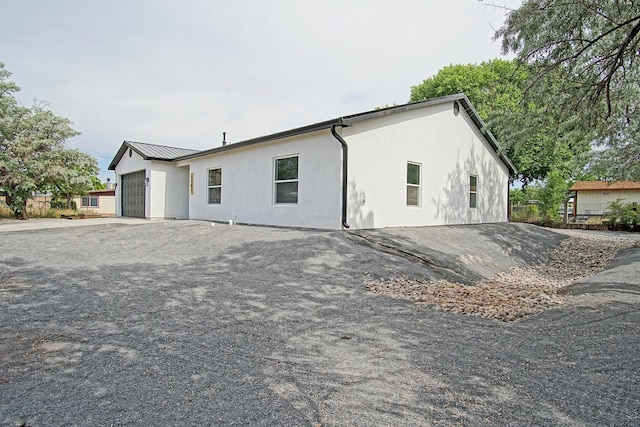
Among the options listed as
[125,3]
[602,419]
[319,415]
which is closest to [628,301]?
[602,419]

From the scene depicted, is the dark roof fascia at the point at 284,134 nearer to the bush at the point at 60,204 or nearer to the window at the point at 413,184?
the window at the point at 413,184

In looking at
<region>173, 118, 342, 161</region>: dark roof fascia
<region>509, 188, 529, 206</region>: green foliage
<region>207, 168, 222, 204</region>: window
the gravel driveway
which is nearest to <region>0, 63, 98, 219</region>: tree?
<region>207, 168, 222, 204</region>: window

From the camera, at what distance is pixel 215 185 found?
1438 cm

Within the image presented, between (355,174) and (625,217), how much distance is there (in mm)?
17965

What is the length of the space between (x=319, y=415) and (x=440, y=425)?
0.72m

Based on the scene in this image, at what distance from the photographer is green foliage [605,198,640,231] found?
1944 cm

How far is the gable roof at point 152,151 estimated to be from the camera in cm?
1630

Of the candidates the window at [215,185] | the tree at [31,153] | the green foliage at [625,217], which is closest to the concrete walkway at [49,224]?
the tree at [31,153]

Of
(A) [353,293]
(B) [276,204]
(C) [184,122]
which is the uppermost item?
(C) [184,122]

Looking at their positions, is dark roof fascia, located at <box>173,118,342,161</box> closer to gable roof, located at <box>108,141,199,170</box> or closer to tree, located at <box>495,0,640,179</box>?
gable roof, located at <box>108,141,199,170</box>

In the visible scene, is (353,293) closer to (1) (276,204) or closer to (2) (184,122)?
(1) (276,204)

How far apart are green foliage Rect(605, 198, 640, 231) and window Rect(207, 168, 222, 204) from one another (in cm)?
2051

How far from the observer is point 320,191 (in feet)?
33.3

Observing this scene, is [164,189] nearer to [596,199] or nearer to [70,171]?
[70,171]
